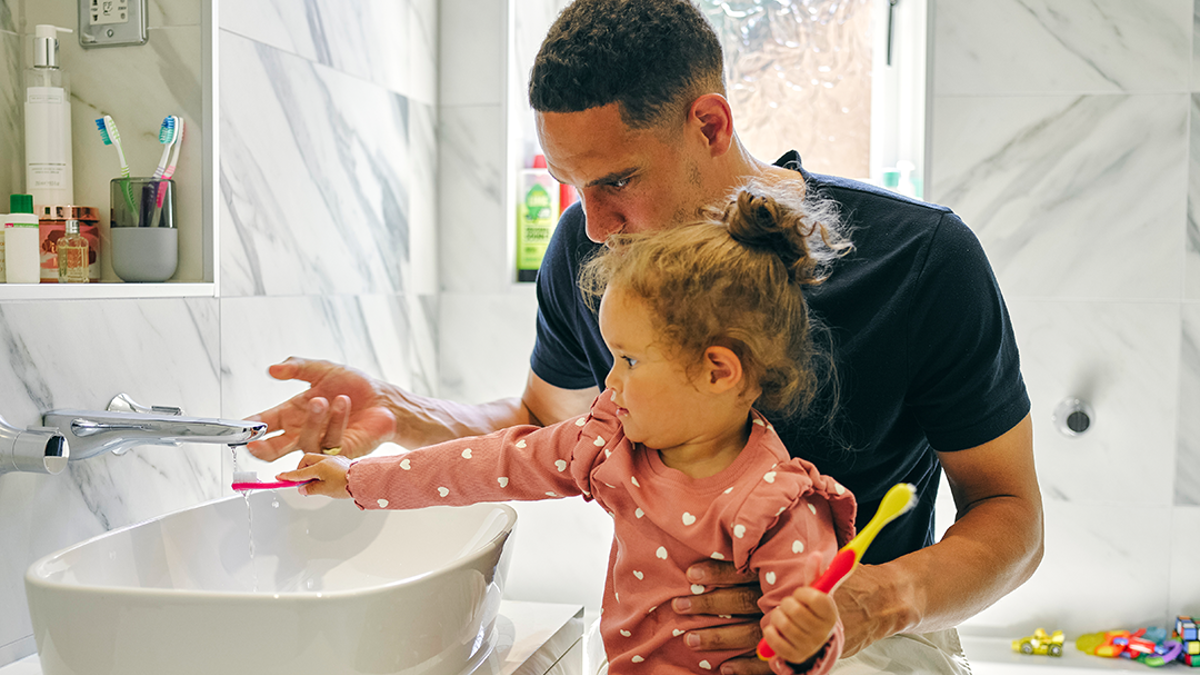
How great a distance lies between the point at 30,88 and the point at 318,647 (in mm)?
906

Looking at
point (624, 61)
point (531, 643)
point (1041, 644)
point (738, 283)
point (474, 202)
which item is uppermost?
point (624, 61)

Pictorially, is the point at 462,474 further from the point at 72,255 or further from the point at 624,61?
the point at 72,255

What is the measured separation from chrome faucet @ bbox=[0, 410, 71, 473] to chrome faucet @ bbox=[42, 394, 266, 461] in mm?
71

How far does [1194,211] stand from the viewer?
2006mm

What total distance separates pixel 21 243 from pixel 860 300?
1.05m

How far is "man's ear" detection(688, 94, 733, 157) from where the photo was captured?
1.25 metres

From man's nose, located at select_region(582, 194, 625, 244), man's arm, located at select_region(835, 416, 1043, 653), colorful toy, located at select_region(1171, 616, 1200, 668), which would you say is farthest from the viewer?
colorful toy, located at select_region(1171, 616, 1200, 668)

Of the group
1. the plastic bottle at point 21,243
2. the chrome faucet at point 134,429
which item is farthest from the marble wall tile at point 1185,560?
the plastic bottle at point 21,243

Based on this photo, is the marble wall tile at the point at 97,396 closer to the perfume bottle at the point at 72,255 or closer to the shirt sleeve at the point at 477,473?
the perfume bottle at the point at 72,255

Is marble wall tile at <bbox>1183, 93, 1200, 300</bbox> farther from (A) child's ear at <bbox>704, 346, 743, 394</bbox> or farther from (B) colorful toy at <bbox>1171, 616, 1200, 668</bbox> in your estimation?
(A) child's ear at <bbox>704, 346, 743, 394</bbox>

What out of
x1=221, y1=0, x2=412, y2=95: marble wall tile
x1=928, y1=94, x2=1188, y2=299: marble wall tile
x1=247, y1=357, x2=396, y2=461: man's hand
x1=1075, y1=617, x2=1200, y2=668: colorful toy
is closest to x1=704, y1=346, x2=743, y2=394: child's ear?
x1=247, y1=357, x2=396, y2=461: man's hand

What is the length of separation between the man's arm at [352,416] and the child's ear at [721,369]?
0.54 m

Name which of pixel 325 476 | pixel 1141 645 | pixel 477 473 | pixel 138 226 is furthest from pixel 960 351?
pixel 1141 645

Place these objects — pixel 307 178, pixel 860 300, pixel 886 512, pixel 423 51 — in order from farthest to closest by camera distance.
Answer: pixel 423 51, pixel 307 178, pixel 860 300, pixel 886 512
